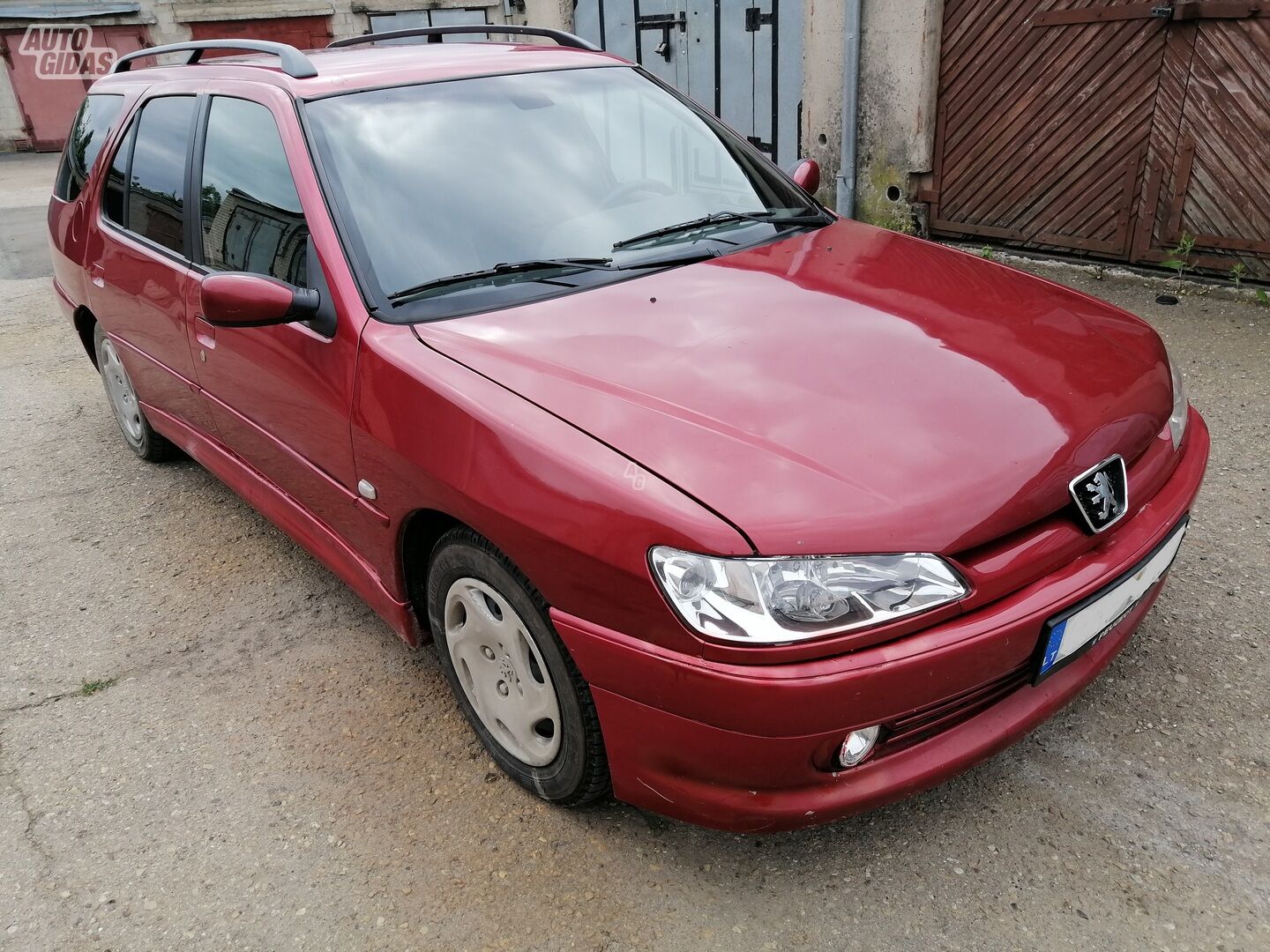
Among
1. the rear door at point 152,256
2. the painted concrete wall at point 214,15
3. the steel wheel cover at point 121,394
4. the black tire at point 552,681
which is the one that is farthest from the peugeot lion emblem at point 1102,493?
the painted concrete wall at point 214,15

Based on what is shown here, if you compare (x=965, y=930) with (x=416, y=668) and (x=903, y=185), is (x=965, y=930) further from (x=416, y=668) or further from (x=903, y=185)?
(x=903, y=185)

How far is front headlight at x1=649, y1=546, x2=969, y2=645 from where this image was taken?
174 cm

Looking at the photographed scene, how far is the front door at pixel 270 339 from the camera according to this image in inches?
102

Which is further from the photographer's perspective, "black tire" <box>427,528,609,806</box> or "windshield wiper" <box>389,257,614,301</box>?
"windshield wiper" <box>389,257,614,301</box>

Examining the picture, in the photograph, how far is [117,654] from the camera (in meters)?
3.14

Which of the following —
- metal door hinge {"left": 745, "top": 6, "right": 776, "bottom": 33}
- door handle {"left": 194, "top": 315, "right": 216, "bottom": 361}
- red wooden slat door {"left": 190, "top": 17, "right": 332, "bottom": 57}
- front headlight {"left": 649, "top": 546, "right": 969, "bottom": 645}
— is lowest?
front headlight {"left": 649, "top": 546, "right": 969, "bottom": 645}

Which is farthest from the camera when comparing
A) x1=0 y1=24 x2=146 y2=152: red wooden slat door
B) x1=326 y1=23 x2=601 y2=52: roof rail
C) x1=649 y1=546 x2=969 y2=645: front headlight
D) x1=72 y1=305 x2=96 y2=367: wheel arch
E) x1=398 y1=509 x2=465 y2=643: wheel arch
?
x1=0 y1=24 x2=146 y2=152: red wooden slat door

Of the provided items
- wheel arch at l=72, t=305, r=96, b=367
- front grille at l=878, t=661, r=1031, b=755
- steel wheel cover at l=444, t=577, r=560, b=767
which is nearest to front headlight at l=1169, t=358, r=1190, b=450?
front grille at l=878, t=661, r=1031, b=755

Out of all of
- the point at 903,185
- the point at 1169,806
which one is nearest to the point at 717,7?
the point at 903,185

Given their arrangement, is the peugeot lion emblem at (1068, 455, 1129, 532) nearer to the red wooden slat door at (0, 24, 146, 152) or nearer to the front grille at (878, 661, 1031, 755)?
the front grille at (878, 661, 1031, 755)

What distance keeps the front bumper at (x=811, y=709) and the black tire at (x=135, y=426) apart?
10.3ft

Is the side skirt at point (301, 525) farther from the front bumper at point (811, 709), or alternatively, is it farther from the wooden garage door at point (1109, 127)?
the wooden garage door at point (1109, 127)

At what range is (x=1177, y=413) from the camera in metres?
2.45

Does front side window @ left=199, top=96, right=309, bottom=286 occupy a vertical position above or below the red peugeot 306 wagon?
above
